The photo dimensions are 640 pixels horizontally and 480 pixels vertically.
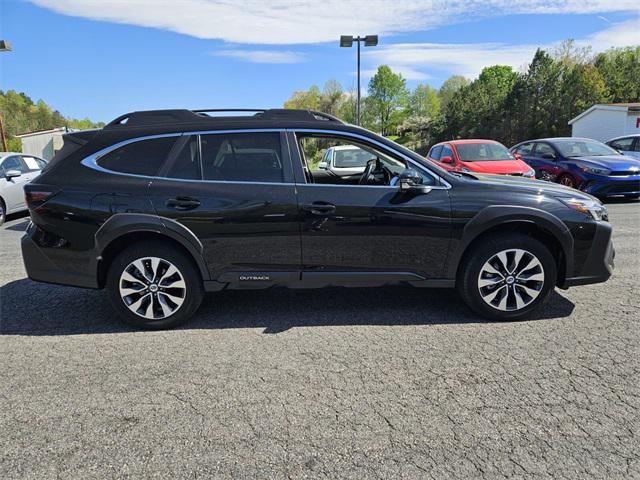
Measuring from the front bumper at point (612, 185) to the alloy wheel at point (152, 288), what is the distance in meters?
10.0

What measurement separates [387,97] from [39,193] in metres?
94.1

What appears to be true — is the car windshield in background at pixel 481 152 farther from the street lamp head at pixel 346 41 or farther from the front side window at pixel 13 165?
the front side window at pixel 13 165

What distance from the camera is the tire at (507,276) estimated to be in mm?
3965

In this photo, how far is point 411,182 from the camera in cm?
388

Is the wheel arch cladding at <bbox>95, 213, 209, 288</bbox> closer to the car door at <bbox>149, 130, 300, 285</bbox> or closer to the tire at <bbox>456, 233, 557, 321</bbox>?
the car door at <bbox>149, 130, 300, 285</bbox>

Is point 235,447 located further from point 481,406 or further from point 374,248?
point 374,248

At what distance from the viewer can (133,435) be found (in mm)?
2561

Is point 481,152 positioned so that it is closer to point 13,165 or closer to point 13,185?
point 13,185

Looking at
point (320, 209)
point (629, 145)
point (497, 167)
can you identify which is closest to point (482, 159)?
point (497, 167)

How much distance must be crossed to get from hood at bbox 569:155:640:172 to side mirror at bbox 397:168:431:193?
889cm

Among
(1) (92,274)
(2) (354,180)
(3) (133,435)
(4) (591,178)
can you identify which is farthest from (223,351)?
(4) (591,178)

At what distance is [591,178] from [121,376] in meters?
11.0

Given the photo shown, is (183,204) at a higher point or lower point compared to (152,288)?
higher

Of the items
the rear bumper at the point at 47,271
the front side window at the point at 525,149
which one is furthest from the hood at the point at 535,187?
the front side window at the point at 525,149
